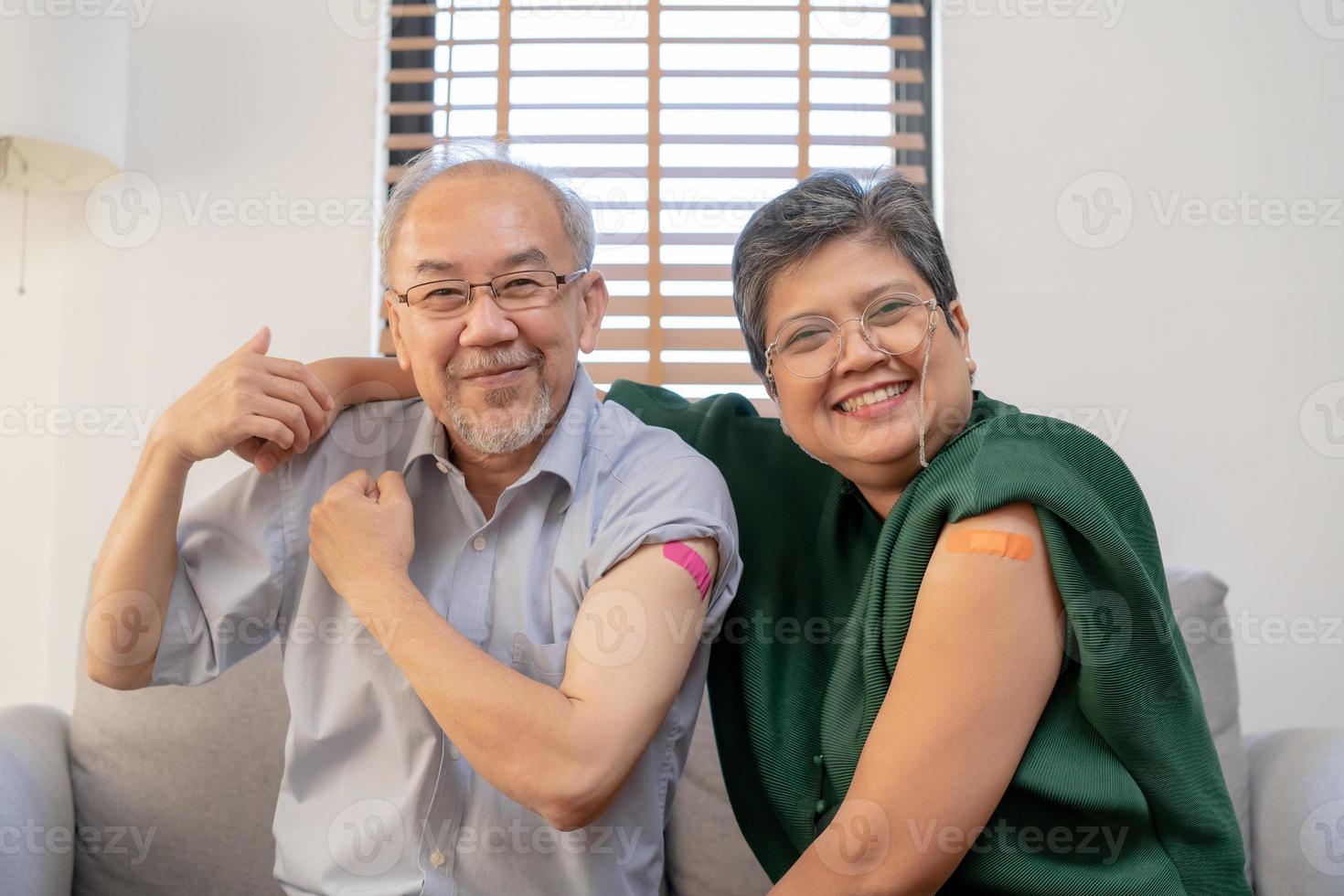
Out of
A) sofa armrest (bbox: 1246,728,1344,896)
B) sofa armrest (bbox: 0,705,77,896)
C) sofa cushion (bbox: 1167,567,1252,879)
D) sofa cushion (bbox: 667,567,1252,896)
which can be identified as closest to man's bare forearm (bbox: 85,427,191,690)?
sofa armrest (bbox: 0,705,77,896)

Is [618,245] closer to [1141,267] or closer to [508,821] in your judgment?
[1141,267]

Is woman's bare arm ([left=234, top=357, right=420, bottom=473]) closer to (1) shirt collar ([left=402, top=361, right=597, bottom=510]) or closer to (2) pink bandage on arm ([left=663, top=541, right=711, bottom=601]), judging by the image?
(1) shirt collar ([left=402, top=361, right=597, bottom=510])

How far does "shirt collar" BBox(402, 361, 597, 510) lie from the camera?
4.47ft

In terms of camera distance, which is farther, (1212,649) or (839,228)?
(1212,649)

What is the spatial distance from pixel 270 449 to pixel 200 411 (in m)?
0.10

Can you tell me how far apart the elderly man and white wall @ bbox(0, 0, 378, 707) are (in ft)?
3.30

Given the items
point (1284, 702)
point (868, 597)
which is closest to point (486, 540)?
point (868, 597)

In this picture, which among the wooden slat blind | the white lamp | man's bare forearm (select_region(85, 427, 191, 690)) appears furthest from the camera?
the wooden slat blind

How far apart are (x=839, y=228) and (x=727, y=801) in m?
1.02

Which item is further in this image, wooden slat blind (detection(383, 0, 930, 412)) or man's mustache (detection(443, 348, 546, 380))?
wooden slat blind (detection(383, 0, 930, 412))

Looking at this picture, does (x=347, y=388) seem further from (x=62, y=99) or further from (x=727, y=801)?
(x=62, y=99)

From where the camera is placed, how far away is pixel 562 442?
1.38 metres

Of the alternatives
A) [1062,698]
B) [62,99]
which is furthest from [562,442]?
[62,99]

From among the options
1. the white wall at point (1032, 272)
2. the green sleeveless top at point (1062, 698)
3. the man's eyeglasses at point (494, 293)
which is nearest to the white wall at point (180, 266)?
the white wall at point (1032, 272)
